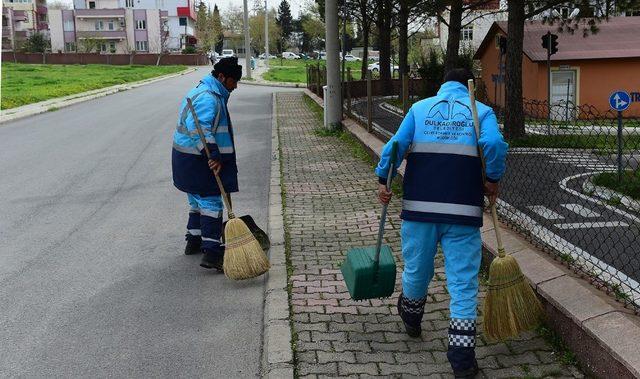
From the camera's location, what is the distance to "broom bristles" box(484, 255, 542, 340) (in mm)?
4199

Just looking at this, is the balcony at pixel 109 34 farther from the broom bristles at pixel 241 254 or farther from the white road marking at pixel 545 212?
the broom bristles at pixel 241 254

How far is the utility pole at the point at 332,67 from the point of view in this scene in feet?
50.7

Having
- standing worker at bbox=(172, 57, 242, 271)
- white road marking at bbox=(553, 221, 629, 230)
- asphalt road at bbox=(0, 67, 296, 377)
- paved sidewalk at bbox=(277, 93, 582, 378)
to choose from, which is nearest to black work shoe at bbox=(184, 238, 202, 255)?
asphalt road at bbox=(0, 67, 296, 377)

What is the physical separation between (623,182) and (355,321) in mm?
6449

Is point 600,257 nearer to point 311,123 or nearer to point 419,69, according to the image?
point 311,123

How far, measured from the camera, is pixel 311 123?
1842 cm

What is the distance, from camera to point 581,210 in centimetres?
862

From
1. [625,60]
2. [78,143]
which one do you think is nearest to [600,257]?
[78,143]

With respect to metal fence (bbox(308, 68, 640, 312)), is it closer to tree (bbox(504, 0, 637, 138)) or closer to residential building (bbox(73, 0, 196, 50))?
tree (bbox(504, 0, 637, 138))

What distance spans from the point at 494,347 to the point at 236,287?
227 centimetres

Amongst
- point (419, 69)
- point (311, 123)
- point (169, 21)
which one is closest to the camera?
point (311, 123)

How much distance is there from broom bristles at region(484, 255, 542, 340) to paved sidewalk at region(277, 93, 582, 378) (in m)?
0.15

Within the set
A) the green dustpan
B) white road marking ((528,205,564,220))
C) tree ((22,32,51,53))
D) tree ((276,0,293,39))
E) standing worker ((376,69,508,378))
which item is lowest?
white road marking ((528,205,564,220))

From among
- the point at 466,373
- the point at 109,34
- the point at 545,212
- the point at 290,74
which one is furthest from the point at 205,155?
the point at 109,34
